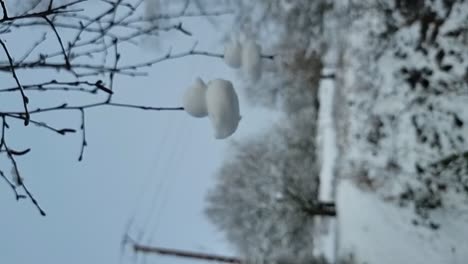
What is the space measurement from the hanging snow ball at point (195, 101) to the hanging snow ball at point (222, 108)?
0.06ft

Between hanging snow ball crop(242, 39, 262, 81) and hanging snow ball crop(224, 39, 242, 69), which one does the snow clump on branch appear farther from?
hanging snow ball crop(242, 39, 262, 81)

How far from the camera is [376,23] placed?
428 centimetres

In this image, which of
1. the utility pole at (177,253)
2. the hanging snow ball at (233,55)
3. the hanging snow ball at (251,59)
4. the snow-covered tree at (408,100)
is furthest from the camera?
the utility pole at (177,253)

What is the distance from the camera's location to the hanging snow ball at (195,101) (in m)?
1.45

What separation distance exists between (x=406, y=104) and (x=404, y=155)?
0.32m

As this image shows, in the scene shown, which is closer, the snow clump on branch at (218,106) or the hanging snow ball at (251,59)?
the snow clump on branch at (218,106)

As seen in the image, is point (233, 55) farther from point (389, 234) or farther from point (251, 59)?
point (389, 234)

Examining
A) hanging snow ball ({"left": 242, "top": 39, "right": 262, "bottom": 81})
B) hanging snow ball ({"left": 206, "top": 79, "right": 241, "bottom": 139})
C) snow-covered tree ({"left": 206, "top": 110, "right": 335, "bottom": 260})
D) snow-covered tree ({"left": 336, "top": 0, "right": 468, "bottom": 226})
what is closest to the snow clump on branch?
hanging snow ball ({"left": 206, "top": 79, "right": 241, "bottom": 139})

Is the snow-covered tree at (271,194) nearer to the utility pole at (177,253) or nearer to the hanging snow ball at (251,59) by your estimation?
the utility pole at (177,253)

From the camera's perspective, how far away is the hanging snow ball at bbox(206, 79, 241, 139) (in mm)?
1439

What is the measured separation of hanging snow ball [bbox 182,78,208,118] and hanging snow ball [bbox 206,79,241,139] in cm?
2

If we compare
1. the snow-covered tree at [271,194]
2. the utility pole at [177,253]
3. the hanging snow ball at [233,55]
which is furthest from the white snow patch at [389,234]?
the hanging snow ball at [233,55]

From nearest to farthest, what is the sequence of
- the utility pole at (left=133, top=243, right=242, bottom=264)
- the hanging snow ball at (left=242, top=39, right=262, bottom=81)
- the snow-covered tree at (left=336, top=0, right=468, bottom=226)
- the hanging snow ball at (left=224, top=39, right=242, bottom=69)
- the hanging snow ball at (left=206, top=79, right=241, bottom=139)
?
1. the hanging snow ball at (left=206, top=79, right=241, bottom=139)
2. the hanging snow ball at (left=224, top=39, right=242, bottom=69)
3. the hanging snow ball at (left=242, top=39, right=262, bottom=81)
4. the snow-covered tree at (left=336, top=0, right=468, bottom=226)
5. the utility pole at (left=133, top=243, right=242, bottom=264)

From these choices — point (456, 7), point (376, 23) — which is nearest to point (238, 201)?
point (376, 23)
